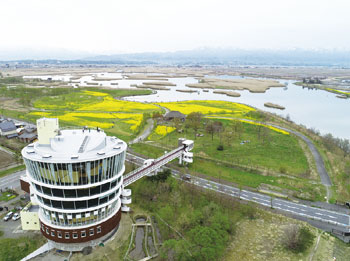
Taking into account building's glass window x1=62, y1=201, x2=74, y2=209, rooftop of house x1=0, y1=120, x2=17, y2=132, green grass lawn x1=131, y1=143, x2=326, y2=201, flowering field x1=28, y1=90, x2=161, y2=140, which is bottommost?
green grass lawn x1=131, y1=143, x2=326, y2=201

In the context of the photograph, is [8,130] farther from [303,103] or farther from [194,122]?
[303,103]

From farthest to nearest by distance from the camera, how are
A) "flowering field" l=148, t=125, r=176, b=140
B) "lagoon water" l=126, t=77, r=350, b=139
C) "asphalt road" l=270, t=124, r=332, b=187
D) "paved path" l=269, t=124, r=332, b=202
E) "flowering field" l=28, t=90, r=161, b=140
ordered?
1. "lagoon water" l=126, t=77, r=350, b=139
2. "flowering field" l=28, t=90, r=161, b=140
3. "flowering field" l=148, t=125, r=176, b=140
4. "asphalt road" l=270, t=124, r=332, b=187
5. "paved path" l=269, t=124, r=332, b=202

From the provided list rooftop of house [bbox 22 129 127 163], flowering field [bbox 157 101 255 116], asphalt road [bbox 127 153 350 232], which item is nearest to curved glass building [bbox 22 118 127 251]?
rooftop of house [bbox 22 129 127 163]

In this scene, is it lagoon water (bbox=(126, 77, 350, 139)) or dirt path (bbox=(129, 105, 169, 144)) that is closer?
dirt path (bbox=(129, 105, 169, 144))

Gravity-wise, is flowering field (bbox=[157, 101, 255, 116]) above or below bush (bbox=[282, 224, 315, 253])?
above

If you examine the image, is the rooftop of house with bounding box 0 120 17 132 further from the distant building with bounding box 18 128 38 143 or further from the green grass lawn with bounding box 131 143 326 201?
the green grass lawn with bounding box 131 143 326 201

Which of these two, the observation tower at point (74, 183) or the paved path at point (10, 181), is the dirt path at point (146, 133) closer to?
the paved path at point (10, 181)

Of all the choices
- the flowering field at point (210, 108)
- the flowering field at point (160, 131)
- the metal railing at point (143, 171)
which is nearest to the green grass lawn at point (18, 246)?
the metal railing at point (143, 171)
